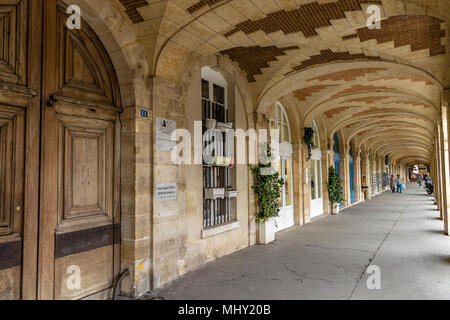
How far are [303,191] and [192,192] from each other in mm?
4972

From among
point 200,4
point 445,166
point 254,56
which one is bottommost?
point 445,166

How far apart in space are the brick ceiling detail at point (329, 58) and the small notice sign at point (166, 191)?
3426 mm

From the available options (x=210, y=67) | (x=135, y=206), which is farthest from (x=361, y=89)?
(x=135, y=206)

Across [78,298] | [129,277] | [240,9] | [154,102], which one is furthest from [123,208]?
[240,9]

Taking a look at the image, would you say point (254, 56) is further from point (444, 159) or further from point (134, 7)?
point (444, 159)

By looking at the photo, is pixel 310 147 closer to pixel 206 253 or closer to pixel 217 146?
pixel 217 146

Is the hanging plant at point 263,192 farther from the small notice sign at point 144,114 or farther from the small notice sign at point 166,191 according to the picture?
the small notice sign at point 144,114

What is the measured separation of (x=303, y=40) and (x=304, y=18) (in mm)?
662

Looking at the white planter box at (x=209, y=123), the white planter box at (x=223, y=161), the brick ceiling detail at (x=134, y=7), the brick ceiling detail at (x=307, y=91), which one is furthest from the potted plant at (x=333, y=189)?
the brick ceiling detail at (x=134, y=7)

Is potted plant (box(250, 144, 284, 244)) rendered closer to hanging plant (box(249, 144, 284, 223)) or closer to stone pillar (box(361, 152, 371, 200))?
hanging plant (box(249, 144, 284, 223))

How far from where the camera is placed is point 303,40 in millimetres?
4855

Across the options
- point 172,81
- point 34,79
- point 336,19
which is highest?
point 336,19

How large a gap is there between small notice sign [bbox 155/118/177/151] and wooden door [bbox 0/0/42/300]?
131 cm

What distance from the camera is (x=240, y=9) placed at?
3652 millimetres
